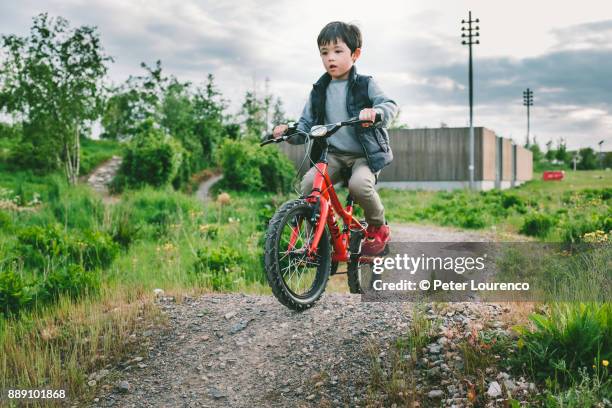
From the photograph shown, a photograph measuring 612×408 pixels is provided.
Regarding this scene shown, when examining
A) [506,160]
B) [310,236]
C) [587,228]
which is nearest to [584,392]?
[310,236]

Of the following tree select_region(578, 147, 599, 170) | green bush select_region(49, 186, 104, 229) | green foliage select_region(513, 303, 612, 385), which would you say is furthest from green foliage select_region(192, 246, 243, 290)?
tree select_region(578, 147, 599, 170)

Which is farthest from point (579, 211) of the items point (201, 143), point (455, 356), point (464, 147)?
point (201, 143)

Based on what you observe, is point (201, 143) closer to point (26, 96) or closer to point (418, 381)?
point (26, 96)

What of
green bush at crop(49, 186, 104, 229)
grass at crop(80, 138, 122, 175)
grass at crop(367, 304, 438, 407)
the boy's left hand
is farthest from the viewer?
grass at crop(80, 138, 122, 175)

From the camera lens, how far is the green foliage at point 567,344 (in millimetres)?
3107

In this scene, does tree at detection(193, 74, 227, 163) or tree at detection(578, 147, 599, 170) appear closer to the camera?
tree at detection(193, 74, 227, 163)

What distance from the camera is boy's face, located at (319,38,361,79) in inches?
154

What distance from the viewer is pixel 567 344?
3174 mm

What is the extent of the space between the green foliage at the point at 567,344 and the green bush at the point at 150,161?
15586 millimetres

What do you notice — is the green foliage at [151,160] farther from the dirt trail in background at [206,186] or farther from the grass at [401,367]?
the grass at [401,367]

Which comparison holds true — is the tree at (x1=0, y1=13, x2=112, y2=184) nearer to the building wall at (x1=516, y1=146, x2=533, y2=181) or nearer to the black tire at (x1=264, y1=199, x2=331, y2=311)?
the black tire at (x1=264, y1=199, x2=331, y2=311)

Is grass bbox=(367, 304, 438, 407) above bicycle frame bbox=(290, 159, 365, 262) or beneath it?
beneath

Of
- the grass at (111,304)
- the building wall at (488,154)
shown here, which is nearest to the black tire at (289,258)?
the grass at (111,304)

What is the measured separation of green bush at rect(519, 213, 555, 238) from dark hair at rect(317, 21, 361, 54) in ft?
20.3
